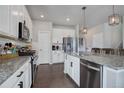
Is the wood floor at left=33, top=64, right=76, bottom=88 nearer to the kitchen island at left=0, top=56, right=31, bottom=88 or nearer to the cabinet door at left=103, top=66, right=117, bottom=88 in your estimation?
the cabinet door at left=103, top=66, right=117, bottom=88

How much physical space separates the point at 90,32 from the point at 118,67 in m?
7.01

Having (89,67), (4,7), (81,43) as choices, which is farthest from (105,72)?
(81,43)

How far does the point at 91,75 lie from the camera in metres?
2.02

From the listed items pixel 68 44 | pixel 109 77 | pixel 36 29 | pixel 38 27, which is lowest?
pixel 109 77

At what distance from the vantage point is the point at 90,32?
8109 millimetres

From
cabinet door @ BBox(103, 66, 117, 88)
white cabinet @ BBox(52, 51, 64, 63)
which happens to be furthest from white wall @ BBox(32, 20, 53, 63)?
cabinet door @ BBox(103, 66, 117, 88)

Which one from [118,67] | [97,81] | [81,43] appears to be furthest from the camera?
[81,43]

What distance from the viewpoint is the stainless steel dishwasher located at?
1.73 meters

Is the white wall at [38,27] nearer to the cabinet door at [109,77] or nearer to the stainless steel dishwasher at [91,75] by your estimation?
the stainless steel dishwasher at [91,75]

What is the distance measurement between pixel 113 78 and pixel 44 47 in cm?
542

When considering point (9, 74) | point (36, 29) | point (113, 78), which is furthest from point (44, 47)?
point (9, 74)

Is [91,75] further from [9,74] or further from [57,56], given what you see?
[57,56]

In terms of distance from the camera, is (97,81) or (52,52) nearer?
(97,81)

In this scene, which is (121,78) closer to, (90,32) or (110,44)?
(110,44)
